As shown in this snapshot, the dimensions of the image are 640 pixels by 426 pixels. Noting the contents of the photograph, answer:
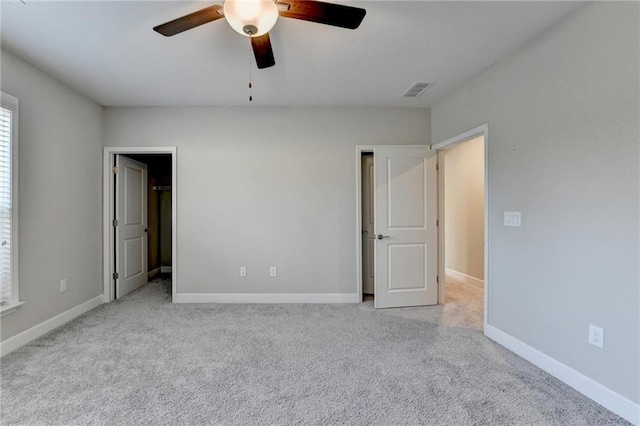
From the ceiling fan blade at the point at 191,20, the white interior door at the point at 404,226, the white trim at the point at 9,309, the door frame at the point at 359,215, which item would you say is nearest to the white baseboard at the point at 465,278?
the white interior door at the point at 404,226

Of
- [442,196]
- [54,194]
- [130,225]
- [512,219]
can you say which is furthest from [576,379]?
[130,225]

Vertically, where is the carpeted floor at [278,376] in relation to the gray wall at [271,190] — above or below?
below

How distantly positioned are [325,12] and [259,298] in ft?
10.2

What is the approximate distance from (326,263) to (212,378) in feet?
6.32

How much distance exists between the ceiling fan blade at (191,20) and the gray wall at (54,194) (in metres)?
1.80

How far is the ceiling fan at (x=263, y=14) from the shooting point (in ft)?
4.91

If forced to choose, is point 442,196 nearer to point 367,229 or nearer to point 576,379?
point 367,229

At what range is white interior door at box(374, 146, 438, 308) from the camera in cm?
343

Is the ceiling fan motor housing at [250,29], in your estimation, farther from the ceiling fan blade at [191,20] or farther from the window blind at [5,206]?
the window blind at [5,206]

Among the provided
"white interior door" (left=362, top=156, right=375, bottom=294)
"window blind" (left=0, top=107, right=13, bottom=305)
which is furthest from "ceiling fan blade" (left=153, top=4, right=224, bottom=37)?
"white interior door" (left=362, top=156, right=375, bottom=294)

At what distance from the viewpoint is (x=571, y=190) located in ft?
6.25

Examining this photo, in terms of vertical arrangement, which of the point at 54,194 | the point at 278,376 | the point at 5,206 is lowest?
the point at 278,376

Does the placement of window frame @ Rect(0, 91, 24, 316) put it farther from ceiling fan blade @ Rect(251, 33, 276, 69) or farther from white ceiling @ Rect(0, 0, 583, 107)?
ceiling fan blade @ Rect(251, 33, 276, 69)

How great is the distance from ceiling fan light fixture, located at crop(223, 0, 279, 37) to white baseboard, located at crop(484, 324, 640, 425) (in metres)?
2.91
